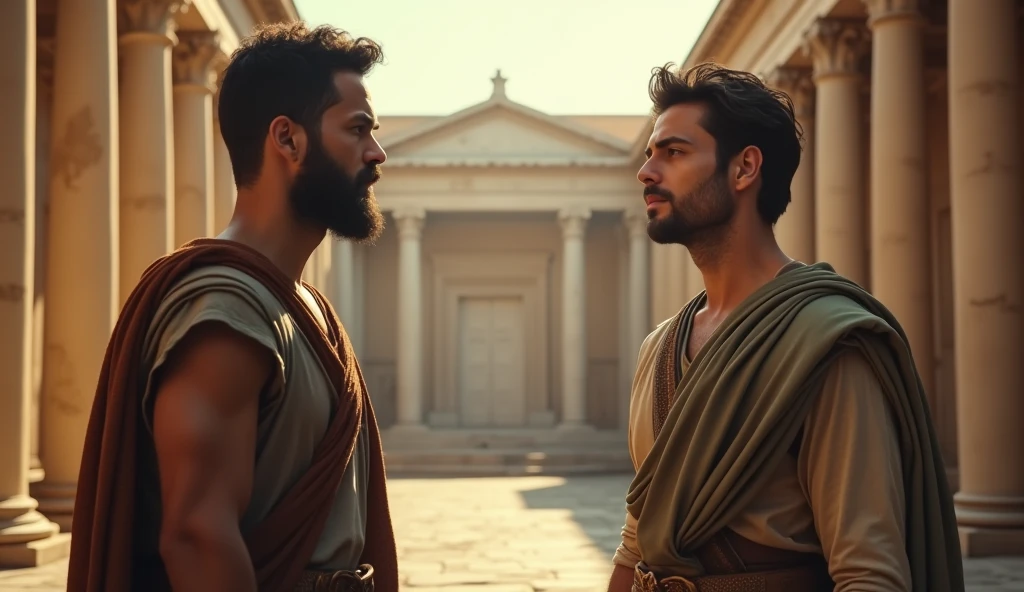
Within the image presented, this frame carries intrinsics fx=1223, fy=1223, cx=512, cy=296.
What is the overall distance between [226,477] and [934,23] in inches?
697

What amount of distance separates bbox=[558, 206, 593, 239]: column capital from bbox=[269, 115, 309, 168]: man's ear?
107 feet

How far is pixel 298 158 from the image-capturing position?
3131 millimetres

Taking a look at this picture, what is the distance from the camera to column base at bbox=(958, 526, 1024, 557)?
40.6ft

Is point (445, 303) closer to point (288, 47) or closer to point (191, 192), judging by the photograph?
point (191, 192)

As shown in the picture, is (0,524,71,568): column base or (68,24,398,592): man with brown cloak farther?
(0,524,71,568): column base

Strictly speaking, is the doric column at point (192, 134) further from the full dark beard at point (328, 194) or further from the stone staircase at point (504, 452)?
the full dark beard at point (328, 194)

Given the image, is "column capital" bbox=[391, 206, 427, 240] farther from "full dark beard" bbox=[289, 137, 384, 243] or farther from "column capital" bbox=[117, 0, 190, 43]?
"full dark beard" bbox=[289, 137, 384, 243]

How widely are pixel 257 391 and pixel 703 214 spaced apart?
1543 mm

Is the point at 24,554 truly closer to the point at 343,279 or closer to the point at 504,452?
the point at 504,452

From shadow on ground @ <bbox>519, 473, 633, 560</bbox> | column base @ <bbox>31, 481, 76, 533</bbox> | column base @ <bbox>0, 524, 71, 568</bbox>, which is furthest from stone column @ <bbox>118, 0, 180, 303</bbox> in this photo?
shadow on ground @ <bbox>519, 473, 633, 560</bbox>

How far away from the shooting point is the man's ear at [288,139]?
3107 mm

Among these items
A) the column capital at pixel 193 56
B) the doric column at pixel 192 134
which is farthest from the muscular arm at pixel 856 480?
the column capital at pixel 193 56

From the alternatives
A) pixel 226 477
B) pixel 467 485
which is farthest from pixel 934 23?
pixel 226 477

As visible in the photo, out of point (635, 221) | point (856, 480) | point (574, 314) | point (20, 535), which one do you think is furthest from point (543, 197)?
point (856, 480)
